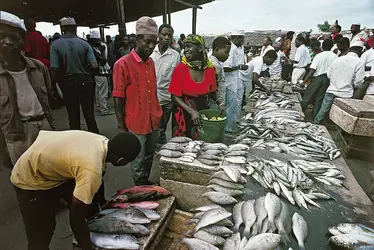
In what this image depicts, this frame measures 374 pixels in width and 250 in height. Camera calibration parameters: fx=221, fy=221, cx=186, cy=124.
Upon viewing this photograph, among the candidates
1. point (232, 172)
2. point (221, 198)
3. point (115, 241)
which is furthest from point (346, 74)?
point (115, 241)

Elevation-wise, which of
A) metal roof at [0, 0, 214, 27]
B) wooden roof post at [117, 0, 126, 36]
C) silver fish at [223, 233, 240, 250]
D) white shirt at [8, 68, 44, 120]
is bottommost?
silver fish at [223, 233, 240, 250]

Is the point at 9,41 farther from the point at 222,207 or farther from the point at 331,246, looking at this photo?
the point at 331,246

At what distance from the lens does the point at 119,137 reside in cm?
177

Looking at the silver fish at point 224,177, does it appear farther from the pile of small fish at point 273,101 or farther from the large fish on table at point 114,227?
the pile of small fish at point 273,101

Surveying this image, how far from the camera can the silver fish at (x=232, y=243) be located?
1589mm

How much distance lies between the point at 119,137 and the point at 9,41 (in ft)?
4.83

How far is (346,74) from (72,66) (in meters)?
6.64

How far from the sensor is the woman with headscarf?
131 inches

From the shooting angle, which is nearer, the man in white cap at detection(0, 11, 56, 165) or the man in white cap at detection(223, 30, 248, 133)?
the man in white cap at detection(0, 11, 56, 165)

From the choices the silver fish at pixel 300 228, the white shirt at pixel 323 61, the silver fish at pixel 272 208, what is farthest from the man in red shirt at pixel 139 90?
the white shirt at pixel 323 61

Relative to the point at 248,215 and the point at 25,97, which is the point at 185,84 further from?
the point at 248,215

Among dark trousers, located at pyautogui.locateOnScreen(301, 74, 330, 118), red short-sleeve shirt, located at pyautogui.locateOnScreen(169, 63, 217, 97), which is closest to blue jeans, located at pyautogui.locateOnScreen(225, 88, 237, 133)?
red short-sleeve shirt, located at pyautogui.locateOnScreen(169, 63, 217, 97)

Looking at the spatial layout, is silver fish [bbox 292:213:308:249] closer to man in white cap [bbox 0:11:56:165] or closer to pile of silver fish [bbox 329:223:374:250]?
pile of silver fish [bbox 329:223:374:250]

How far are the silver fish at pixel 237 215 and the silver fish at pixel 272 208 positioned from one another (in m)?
0.22
